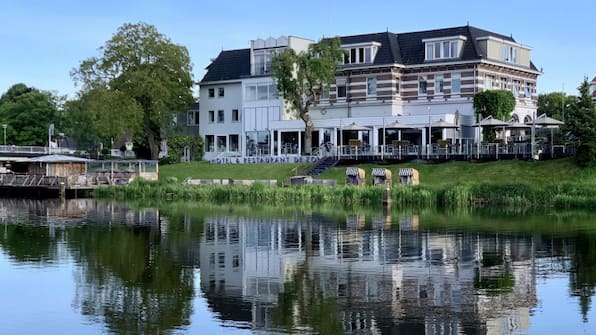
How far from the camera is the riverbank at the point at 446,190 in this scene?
148ft

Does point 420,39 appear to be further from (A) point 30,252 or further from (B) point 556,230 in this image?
(A) point 30,252

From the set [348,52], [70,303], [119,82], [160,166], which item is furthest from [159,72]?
[70,303]

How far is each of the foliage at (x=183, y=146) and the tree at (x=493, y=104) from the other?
2753 cm

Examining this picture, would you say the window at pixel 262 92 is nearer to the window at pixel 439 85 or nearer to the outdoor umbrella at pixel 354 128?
the outdoor umbrella at pixel 354 128

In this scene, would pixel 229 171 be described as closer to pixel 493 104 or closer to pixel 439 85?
pixel 439 85

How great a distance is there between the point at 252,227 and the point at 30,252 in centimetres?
1044

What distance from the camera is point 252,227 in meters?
35.7

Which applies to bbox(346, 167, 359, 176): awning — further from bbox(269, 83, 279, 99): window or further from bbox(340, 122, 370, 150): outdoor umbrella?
bbox(269, 83, 279, 99): window

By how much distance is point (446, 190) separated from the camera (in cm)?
4656

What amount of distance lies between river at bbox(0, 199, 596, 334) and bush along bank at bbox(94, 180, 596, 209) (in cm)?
598

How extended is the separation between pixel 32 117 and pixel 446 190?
2855 inches

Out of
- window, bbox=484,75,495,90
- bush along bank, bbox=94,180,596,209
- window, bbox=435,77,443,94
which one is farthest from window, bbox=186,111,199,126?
window, bbox=484,75,495,90

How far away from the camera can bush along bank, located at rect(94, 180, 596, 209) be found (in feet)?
146

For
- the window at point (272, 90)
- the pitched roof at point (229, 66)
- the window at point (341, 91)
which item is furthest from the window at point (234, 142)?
the window at point (341, 91)
